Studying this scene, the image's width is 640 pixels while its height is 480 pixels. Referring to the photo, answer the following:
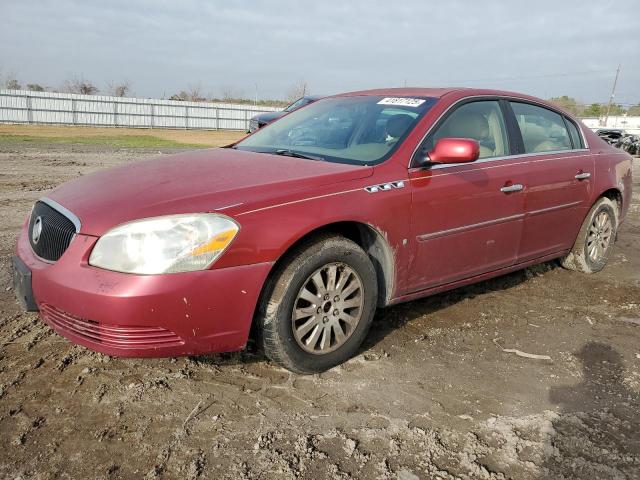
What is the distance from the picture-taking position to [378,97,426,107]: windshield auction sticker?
3.71 metres

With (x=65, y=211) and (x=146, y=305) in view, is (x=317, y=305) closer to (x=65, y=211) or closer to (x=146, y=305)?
(x=146, y=305)

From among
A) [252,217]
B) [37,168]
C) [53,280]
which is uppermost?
[252,217]

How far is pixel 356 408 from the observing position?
8.80 feet

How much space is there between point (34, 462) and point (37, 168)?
10.3 m

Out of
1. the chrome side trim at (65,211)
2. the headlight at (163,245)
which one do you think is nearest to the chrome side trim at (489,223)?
the headlight at (163,245)

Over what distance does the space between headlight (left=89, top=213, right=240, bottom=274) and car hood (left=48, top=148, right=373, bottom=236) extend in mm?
52

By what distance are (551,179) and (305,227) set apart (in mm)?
2433

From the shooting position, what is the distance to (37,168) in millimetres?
11109

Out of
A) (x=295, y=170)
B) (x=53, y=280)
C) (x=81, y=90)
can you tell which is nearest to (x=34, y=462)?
(x=53, y=280)

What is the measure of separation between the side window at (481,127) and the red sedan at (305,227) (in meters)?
0.01

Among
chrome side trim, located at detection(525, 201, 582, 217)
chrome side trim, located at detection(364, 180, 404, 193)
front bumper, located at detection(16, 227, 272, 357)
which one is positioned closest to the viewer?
front bumper, located at detection(16, 227, 272, 357)

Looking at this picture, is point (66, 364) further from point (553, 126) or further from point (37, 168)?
point (37, 168)

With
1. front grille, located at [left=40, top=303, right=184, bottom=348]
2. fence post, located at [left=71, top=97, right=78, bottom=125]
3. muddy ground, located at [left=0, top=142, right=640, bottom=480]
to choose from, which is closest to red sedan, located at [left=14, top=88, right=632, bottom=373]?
front grille, located at [left=40, top=303, right=184, bottom=348]

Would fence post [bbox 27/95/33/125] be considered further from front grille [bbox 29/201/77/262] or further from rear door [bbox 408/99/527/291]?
rear door [bbox 408/99/527/291]
